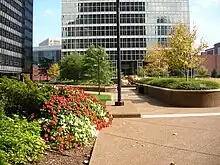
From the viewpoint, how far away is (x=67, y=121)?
667cm

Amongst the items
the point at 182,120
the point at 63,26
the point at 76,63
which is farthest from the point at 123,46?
the point at 182,120

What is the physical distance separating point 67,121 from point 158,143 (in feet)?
6.24

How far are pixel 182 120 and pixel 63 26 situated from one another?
80840 millimetres

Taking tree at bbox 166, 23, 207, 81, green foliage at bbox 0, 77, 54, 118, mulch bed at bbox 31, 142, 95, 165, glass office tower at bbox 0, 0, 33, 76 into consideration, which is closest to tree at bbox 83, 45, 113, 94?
tree at bbox 166, 23, 207, 81

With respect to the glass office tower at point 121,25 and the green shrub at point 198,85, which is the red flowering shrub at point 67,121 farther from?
the glass office tower at point 121,25

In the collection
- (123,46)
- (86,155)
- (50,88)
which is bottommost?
(86,155)

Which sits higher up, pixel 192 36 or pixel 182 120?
pixel 192 36

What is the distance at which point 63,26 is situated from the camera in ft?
289

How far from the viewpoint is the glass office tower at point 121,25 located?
8588cm

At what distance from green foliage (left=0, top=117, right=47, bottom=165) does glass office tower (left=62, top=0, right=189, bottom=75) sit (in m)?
79.3

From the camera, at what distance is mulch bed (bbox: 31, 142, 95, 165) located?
5342 mm

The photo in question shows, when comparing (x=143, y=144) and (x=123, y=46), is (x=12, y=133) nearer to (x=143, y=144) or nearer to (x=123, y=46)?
(x=143, y=144)

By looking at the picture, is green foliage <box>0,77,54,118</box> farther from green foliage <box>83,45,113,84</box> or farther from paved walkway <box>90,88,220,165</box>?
green foliage <box>83,45,113,84</box>

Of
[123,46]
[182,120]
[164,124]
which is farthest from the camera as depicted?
[123,46]
